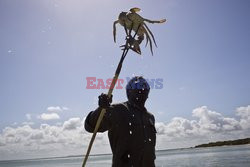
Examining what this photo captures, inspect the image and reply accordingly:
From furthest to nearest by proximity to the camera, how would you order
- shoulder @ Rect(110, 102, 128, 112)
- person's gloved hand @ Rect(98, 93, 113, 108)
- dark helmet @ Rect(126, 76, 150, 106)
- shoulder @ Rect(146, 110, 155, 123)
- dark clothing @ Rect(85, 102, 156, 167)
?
shoulder @ Rect(146, 110, 155, 123), dark helmet @ Rect(126, 76, 150, 106), shoulder @ Rect(110, 102, 128, 112), dark clothing @ Rect(85, 102, 156, 167), person's gloved hand @ Rect(98, 93, 113, 108)

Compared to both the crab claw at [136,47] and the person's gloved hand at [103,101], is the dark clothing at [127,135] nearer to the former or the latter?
the person's gloved hand at [103,101]

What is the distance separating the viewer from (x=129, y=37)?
3.75 metres

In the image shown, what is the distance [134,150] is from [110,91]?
3.00 ft

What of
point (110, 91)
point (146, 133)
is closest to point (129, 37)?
point (110, 91)

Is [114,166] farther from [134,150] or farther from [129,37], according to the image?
[129,37]

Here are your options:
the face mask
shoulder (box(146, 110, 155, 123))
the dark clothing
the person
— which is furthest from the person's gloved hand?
shoulder (box(146, 110, 155, 123))

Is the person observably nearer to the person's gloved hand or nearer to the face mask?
the face mask

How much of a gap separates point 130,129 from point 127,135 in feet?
0.32

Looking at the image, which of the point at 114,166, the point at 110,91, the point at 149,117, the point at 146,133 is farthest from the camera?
the point at 149,117

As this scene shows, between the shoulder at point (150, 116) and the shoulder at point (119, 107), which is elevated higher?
the shoulder at point (119, 107)

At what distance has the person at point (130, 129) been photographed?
3887 mm

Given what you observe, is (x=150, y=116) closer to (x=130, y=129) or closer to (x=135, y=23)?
(x=130, y=129)

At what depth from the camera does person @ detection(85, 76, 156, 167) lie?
3.89 meters

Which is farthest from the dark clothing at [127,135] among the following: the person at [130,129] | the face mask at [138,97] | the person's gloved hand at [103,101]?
the person's gloved hand at [103,101]
